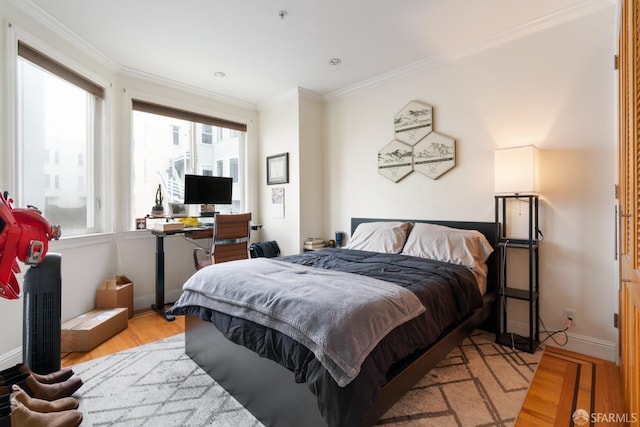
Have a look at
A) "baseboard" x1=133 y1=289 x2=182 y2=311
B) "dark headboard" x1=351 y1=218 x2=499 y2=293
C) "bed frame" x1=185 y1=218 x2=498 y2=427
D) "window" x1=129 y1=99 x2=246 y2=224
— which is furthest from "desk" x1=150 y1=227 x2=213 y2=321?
"dark headboard" x1=351 y1=218 x2=499 y2=293

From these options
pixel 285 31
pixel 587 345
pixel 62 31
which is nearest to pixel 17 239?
pixel 62 31

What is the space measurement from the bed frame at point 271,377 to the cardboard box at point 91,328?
89 cm

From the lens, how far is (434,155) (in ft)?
10.4

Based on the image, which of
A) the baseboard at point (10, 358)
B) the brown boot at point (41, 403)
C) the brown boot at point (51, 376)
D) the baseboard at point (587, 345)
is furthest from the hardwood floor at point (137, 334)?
the baseboard at point (587, 345)

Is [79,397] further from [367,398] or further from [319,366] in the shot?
[367,398]

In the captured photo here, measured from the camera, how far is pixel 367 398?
1.26 meters

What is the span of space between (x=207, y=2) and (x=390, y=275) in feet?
7.88

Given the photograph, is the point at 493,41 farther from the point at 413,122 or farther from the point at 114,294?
the point at 114,294

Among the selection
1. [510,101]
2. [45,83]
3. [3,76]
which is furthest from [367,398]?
[45,83]

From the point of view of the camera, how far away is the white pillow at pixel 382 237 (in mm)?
2984

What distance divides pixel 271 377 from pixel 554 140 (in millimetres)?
2730

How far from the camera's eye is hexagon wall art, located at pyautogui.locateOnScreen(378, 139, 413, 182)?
3.39 metres

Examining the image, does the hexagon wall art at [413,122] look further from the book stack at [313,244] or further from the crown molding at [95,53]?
the crown molding at [95,53]

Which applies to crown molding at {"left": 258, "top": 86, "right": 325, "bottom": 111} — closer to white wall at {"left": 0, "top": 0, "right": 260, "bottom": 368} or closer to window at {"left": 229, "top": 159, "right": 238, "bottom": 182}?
white wall at {"left": 0, "top": 0, "right": 260, "bottom": 368}
